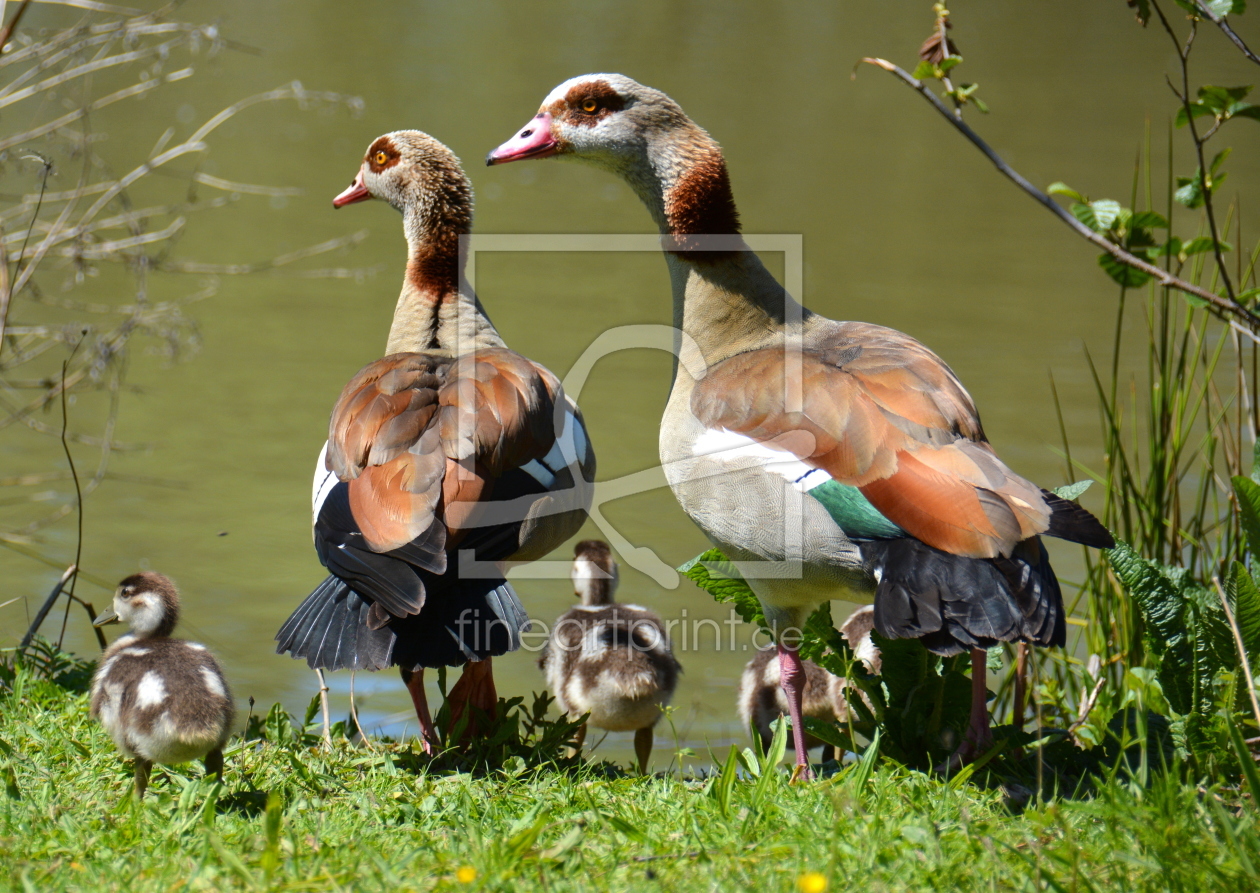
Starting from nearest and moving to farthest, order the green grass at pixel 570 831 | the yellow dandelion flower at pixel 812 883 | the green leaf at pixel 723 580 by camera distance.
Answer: the yellow dandelion flower at pixel 812 883
the green grass at pixel 570 831
the green leaf at pixel 723 580

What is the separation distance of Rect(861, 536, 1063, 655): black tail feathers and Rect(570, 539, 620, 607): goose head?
8.16ft

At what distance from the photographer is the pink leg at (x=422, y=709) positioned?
14.8ft

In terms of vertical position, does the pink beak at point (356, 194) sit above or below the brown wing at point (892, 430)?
above

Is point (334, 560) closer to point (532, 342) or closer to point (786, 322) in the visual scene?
point (786, 322)

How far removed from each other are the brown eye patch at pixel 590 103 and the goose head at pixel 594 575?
6.82 ft

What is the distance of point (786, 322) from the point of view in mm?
4852

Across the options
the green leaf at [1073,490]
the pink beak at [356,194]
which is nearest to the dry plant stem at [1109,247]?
the green leaf at [1073,490]

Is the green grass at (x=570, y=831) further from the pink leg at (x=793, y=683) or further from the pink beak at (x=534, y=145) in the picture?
the pink beak at (x=534, y=145)

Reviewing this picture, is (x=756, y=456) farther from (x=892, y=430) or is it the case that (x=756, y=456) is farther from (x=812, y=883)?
(x=812, y=883)

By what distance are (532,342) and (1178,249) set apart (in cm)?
793

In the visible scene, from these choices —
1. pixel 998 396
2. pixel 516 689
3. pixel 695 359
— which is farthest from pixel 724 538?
pixel 998 396

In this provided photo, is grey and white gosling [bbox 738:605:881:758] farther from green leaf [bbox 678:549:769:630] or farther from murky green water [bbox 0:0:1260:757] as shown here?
green leaf [bbox 678:549:769:630]

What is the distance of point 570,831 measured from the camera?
3.29 metres

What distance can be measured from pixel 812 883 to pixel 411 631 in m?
1.76
